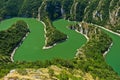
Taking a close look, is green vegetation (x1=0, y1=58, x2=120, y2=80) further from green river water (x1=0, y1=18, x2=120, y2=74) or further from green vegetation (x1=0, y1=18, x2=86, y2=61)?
green vegetation (x1=0, y1=18, x2=86, y2=61)

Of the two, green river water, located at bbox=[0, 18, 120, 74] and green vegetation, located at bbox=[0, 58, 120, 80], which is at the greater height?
green vegetation, located at bbox=[0, 58, 120, 80]

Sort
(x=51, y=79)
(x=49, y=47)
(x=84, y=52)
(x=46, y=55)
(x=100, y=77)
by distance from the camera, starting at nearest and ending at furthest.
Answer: (x=51, y=79), (x=100, y=77), (x=84, y=52), (x=46, y=55), (x=49, y=47)

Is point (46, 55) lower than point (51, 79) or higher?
lower

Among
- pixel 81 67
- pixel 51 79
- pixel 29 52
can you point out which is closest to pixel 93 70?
pixel 81 67

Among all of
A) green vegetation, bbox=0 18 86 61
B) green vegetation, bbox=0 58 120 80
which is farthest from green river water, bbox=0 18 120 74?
green vegetation, bbox=0 58 120 80

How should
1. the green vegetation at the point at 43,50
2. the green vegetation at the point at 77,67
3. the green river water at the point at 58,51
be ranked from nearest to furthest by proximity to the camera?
the green vegetation at the point at 77,67 < the green river water at the point at 58,51 < the green vegetation at the point at 43,50

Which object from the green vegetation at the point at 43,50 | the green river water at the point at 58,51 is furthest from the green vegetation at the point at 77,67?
the green vegetation at the point at 43,50

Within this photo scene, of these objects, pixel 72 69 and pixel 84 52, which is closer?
pixel 72 69

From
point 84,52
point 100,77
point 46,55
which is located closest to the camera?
point 100,77

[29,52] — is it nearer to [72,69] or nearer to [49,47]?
[49,47]

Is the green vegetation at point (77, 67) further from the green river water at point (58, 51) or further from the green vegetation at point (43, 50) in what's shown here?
the green vegetation at point (43, 50)

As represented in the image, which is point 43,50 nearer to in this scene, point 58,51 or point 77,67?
point 58,51
